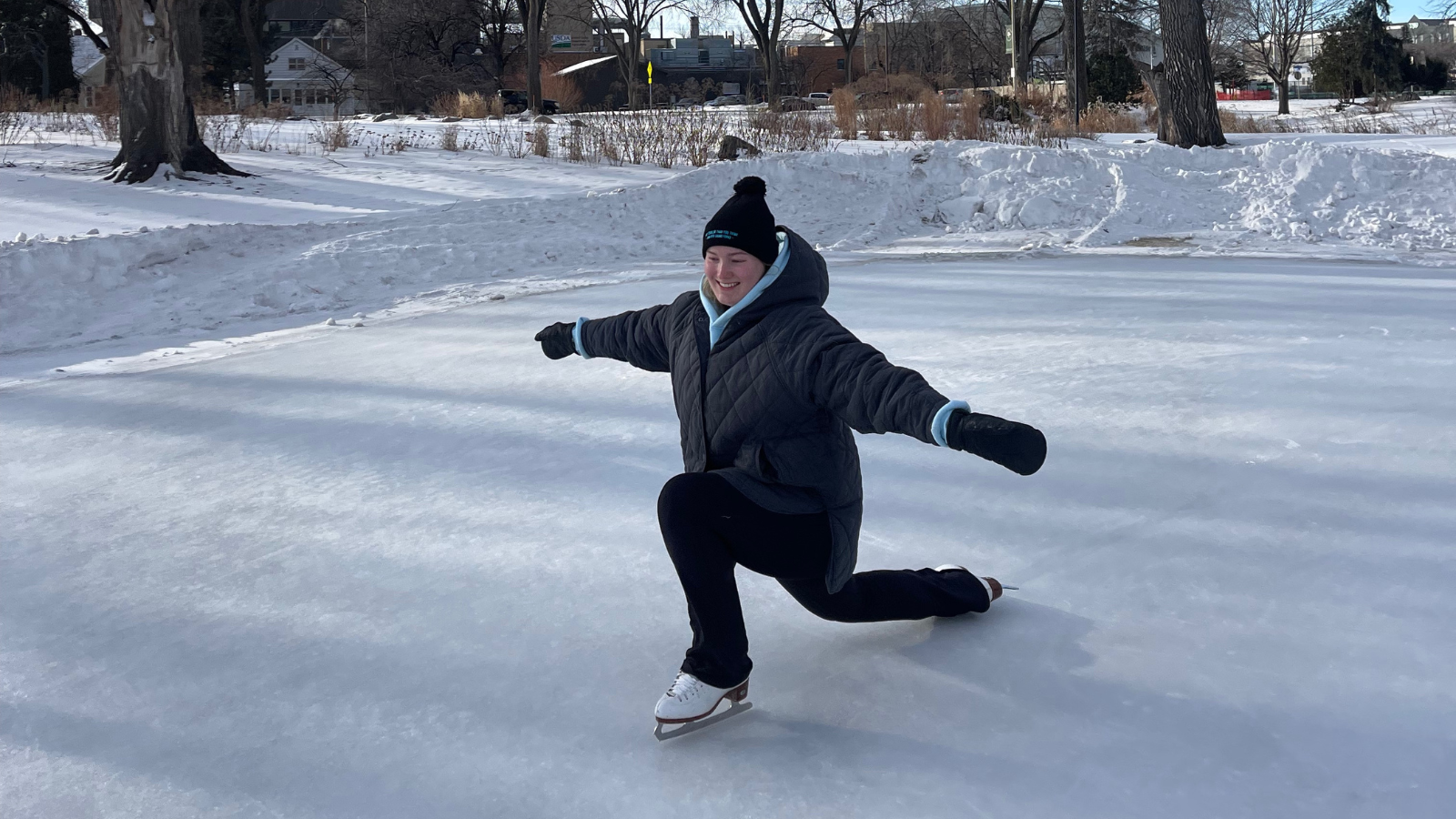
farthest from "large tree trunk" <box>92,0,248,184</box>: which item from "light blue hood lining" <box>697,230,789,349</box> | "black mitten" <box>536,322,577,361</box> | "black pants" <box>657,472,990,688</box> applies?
"black pants" <box>657,472,990,688</box>

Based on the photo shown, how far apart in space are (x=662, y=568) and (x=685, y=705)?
97 centimetres

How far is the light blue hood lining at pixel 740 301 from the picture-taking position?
2.48 m

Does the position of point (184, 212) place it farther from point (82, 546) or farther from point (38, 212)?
point (82, 546)

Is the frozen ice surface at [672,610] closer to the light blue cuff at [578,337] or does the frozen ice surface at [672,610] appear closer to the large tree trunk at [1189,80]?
the light blue cuff at [578,337]

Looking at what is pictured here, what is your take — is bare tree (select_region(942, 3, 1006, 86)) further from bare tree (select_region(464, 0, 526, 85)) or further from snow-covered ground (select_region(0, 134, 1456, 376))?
snow-covered ground (select_region(0, 134, 1456, 376))

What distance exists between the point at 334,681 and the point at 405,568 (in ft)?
2.27

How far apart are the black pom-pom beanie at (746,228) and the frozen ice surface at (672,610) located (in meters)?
0.98

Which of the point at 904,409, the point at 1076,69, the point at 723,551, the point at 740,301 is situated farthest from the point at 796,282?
the point at 1076,69

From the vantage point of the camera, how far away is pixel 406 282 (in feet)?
30.1

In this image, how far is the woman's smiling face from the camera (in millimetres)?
2465

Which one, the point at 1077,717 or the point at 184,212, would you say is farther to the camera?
the point at 184,212

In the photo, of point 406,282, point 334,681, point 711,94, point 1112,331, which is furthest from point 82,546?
point 711,94

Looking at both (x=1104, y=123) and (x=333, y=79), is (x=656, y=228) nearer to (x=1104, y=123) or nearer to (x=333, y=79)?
(x=1104, y=123)

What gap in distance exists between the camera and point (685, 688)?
244cm
